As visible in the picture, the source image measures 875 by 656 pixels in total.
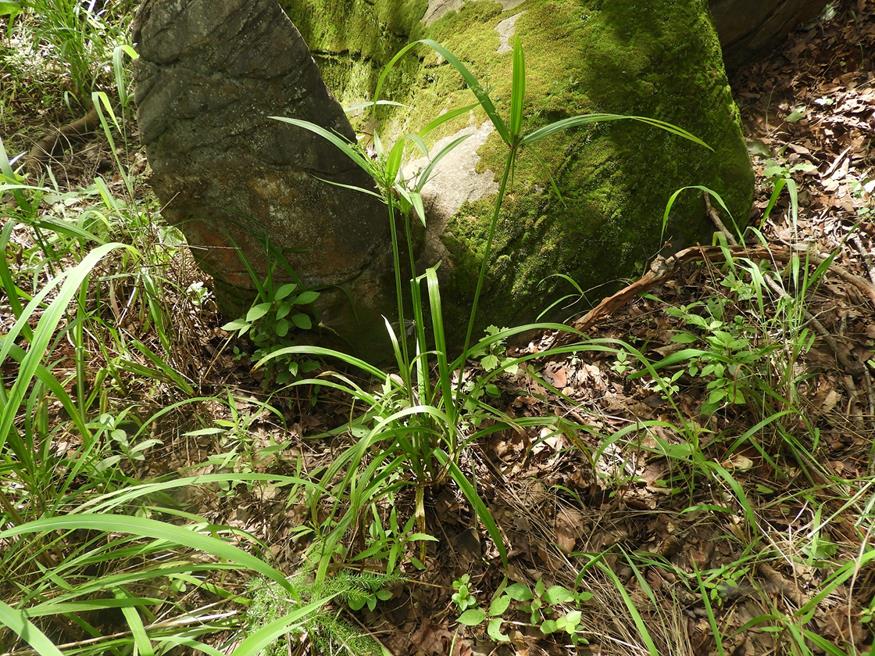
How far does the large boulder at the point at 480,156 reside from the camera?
5.94 feet

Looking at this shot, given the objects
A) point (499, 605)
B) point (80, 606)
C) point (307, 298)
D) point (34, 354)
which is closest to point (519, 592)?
point (499, 605)

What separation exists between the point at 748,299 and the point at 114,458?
217 centimetres

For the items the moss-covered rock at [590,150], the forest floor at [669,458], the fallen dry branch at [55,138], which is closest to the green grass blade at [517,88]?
the forest floor at [669,458]

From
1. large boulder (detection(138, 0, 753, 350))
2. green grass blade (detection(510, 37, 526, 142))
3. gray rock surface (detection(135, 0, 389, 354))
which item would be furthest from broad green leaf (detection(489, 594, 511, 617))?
green grass blade (detection(510, 37, 526, 142))

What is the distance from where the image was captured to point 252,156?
1889 mm

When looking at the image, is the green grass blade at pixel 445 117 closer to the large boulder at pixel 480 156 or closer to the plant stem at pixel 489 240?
the plant stem at pixel 489 240

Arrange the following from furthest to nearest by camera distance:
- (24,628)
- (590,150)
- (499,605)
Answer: (590,150)
(499,605)
(24,628)

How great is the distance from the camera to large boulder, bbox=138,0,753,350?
71.3 inches

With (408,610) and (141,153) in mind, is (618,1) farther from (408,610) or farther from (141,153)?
(141,153)

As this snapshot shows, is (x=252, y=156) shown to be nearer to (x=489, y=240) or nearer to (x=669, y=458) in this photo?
(x=489, y=240)

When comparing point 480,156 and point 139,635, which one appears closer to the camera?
point 139,635

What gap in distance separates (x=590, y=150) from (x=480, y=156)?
1.34 feet

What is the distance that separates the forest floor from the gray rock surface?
1.23 ft

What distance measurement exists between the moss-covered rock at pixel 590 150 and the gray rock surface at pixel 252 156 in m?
0.36
